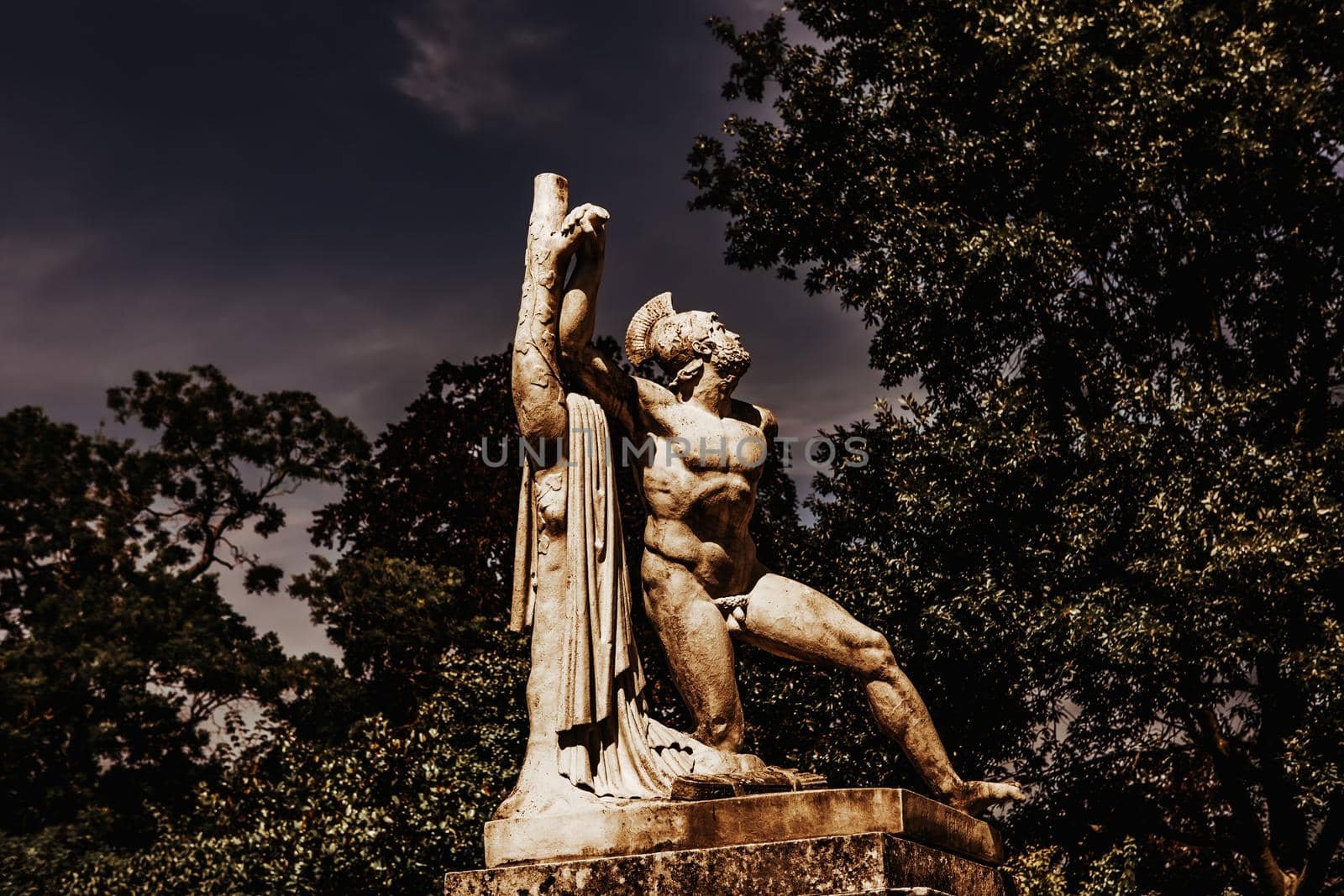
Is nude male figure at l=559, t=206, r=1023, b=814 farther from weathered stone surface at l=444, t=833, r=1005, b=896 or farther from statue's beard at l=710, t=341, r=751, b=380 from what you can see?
weathered stone surface at l=444, t=833, r=1005, b=896

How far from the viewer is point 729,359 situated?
599 cm

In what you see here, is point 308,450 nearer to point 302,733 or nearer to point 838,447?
point 302,733

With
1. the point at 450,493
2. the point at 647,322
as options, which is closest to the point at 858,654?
the point at 647,322

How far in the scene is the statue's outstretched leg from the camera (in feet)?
18.7

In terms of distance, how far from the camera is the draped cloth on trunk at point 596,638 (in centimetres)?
523

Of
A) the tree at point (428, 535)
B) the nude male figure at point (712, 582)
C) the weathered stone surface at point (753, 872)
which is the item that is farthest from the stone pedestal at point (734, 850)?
the tree at point (428, 535)

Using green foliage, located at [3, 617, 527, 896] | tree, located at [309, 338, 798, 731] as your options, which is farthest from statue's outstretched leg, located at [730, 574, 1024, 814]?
tree, located at [309, 338, 798, 731]

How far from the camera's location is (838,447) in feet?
43.9

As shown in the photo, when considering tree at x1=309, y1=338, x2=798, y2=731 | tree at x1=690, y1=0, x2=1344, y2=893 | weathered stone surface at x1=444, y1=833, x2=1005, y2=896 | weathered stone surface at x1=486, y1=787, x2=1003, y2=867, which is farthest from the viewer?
tree at x1=309, y1=338, x2=798, y2=731

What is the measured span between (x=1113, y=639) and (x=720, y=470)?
618 cm

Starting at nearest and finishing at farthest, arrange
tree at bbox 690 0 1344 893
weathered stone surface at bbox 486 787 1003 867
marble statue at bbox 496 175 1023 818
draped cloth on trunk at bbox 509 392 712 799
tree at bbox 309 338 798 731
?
1. weathered stone surface at bbox 486 787 1003 867
2. draped cloth on trunk at bbox 509 392 712 799
3. marble statue at bbox 496 175 1023 818
4. tree at bbox 690 0 1344 893
5. tree at bbox 309 338 798 731

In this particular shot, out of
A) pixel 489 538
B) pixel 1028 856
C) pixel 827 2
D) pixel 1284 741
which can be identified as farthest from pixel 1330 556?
pixel 489 538

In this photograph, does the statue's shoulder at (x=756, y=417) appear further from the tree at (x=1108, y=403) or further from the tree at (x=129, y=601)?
the tree at (x=129, y=601)

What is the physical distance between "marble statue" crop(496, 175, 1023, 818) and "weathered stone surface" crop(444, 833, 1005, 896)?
1.56ft
